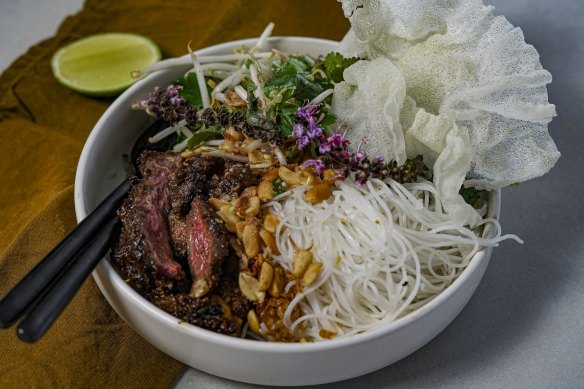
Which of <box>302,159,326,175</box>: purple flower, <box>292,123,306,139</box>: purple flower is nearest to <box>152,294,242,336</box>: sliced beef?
Answer: <box>302,159,326,175</box>: purple flower

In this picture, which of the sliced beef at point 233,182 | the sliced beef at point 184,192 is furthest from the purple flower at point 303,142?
the sliced beef at point 184,192

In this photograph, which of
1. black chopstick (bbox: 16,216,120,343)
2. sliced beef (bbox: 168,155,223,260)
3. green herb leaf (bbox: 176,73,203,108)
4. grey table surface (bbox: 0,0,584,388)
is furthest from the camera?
green herb leaf (bbox: 176,73,203,108)

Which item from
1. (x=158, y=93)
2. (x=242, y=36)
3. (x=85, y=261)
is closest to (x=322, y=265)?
(x=85, y=261)

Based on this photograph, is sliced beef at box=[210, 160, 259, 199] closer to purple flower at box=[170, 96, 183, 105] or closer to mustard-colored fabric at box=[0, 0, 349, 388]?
purple flower at box=[170, 96, 183, 105]

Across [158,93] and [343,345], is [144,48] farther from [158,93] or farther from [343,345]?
[343,345]

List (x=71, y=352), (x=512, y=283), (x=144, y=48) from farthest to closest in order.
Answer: (x=144, y=48)
(x=512, y=283)
(x=71, y=352)

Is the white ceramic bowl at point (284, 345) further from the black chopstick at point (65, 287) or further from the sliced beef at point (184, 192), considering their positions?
the sliced beef at point (184, 192)

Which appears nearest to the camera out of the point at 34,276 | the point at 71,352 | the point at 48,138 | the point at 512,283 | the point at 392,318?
the point at 34,276
